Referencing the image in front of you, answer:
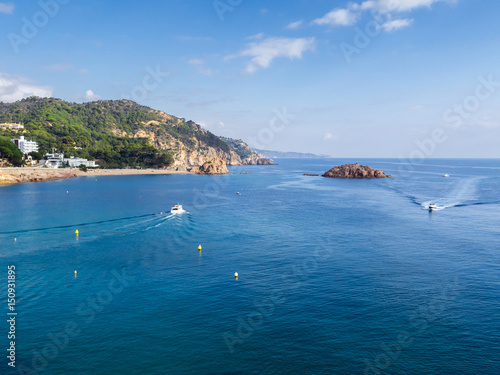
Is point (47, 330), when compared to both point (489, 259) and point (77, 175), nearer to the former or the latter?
point (489, 259)

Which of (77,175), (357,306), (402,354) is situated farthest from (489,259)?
(77,175)

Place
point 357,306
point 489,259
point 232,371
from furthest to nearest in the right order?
point 489,259 → point 357,306 → point 232,371

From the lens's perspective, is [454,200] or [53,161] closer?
[454,200]

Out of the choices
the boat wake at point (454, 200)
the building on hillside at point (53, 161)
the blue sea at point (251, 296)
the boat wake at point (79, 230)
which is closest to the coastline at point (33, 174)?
the building on hillside at point (53, 161)

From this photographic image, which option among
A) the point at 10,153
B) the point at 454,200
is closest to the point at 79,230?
the point at 454,200

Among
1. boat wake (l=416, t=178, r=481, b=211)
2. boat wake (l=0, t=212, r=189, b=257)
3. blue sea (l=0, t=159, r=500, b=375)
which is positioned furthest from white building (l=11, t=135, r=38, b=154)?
boat wake (l=416, t=178, r=481, b=211)

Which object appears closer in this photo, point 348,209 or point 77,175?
point 348,209

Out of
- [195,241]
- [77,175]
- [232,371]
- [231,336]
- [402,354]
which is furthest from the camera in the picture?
[77,175]

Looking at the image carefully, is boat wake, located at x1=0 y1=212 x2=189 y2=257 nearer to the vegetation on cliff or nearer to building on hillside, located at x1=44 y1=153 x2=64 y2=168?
the vegetation on cliff

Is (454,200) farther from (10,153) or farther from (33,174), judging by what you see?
(10,153)
